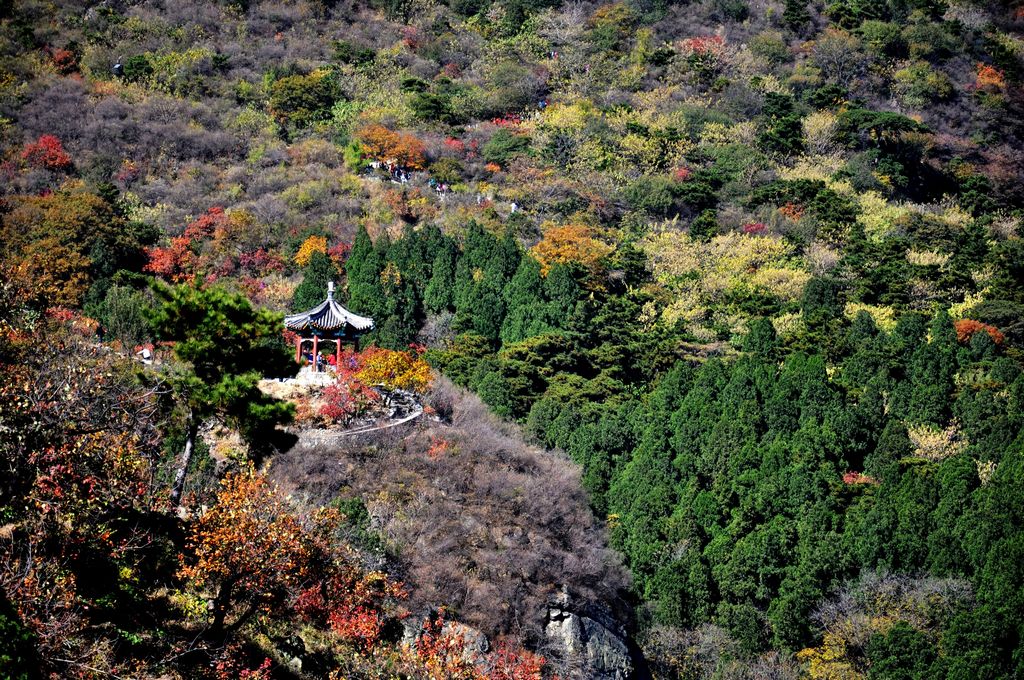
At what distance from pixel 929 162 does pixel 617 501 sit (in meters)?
36.3

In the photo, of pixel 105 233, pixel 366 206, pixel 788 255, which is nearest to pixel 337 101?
pixel 366 206

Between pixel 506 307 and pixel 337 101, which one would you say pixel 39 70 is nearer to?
pixel 337 101

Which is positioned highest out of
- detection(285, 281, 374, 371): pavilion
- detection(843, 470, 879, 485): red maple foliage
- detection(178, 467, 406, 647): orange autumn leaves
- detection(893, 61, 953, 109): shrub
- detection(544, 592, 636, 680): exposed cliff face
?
detection(178, 467, 406, 647): orange autumn leaves

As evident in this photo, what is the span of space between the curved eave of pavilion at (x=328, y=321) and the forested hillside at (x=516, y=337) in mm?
1364

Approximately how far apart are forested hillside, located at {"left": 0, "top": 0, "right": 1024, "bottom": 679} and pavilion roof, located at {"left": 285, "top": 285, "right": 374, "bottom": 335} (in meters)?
1.37

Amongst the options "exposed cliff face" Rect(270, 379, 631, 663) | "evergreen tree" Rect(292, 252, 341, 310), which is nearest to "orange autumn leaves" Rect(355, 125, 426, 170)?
"evergreen tree" Rect(292, 252, 341, 310)

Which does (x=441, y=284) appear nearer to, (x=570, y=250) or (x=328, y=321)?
(x=570, y=250)

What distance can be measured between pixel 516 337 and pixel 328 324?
431 inches

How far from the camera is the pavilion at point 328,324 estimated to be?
3309 cm

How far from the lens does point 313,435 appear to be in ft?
104

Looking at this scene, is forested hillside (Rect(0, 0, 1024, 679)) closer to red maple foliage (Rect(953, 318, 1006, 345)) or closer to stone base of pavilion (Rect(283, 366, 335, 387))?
red maple foliage (Rect(953, 318, 1006, 345))

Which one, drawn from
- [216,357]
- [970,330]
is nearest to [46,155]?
[216,357]

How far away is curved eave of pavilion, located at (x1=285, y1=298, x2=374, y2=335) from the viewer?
33031mm

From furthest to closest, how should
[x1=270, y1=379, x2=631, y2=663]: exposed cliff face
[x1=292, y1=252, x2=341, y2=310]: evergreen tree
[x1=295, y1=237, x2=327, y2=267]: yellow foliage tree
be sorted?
[x1=295, y1=237, x2=327, y2=267]: yellow foliage tree < [x1=292, y1=252, x2=341, y2=310]: evergreen tree < [x1=270, y1=379, x2=631, y2=663]: exposed cliff face
